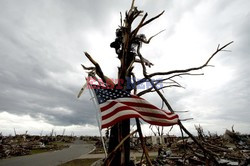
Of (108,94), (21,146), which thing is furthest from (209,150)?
(21,146)

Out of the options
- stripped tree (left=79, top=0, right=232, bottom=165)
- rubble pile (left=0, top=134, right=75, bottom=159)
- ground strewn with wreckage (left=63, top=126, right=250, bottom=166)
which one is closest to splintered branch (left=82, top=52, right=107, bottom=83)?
stripped tree (left=79, top=0, right=232, bottom=165)

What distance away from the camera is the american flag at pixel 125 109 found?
282 centimetres

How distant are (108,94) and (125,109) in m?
0.54

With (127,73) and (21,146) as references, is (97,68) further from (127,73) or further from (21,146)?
(21,146)

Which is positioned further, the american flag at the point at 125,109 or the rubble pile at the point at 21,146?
the rubble pile at the point at 21,146

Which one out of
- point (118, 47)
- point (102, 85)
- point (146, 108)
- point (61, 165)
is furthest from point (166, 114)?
point (61, 165)

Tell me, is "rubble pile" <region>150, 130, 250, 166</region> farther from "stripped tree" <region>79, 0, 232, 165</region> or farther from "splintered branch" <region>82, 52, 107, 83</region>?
"splintered branch" <region>82, 52, 107, 83</region>

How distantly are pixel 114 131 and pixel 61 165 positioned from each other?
14684mm

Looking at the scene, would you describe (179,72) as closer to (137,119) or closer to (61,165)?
(137,119)

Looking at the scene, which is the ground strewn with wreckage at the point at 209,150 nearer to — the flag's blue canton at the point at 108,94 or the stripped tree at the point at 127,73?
the stripped tree at the point at 127,73

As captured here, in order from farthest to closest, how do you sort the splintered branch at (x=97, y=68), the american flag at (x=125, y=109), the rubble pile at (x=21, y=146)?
the rubble pile at (x=21, y=146) → the splintered branch at (x=97, y=68) → the american flag at (x=125, y=109)

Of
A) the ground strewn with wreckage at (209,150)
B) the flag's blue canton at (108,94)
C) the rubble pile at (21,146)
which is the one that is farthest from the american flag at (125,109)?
the rubble pile at (21,146)

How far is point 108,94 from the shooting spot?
126 inches

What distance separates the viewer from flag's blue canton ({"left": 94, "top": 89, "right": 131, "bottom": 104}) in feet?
10.5
